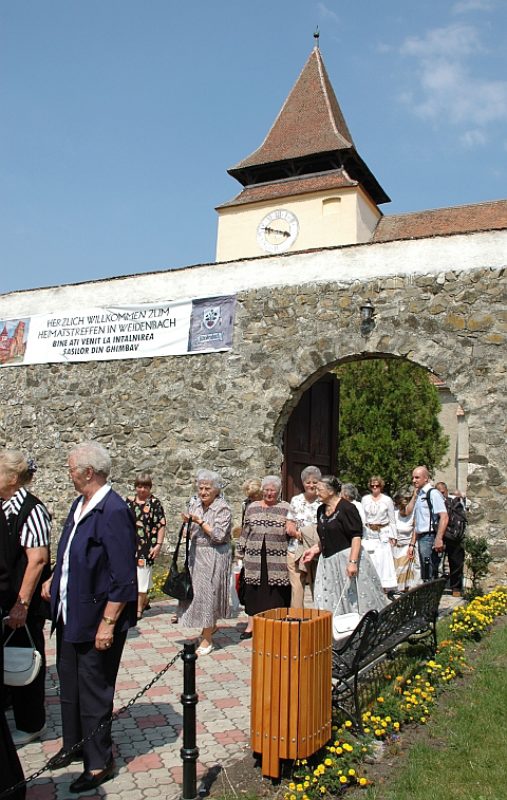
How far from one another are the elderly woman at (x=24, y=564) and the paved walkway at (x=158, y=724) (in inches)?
6.9

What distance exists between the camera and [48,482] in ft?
42.0

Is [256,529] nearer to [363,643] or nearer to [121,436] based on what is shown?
[363,643]

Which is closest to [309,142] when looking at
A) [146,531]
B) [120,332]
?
[120,332]

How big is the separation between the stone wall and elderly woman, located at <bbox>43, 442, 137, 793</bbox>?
6271 mm

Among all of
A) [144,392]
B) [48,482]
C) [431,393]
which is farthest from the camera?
[431,393]

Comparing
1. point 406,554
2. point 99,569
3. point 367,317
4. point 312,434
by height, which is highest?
point 367,317

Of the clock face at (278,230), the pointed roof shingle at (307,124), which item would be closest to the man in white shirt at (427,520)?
the clock face at (278,230)

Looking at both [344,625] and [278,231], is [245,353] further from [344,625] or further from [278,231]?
[278,231]

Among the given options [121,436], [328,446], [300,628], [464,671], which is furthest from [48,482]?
[300,628]

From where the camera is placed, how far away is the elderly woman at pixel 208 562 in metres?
6.62

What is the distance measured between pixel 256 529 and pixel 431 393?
20608 millimetres

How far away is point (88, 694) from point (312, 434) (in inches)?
326

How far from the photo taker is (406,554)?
9641mm

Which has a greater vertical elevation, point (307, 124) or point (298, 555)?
point (307, 124)
